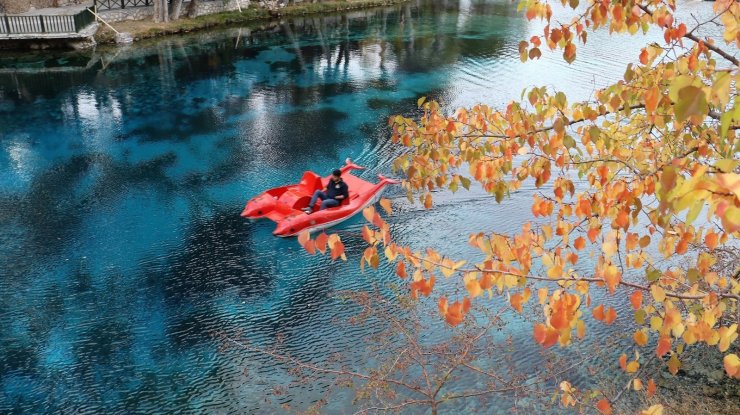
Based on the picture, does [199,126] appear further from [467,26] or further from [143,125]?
[467,26]

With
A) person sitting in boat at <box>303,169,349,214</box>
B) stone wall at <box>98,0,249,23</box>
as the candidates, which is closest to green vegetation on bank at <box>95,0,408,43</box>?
stone wall at <box>98,0,249,23</box>

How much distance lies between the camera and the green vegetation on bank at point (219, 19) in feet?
100

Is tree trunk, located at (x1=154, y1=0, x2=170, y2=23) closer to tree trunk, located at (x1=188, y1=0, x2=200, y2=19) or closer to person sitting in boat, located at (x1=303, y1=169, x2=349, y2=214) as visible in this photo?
tree trunk, located at (x1=188, y1=0, x2=200, y2=19)

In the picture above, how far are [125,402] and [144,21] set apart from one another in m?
28.9

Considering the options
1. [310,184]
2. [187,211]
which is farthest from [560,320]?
[187,211]

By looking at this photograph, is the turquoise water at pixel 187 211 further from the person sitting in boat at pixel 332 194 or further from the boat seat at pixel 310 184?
the boat seat at pixel 310 184

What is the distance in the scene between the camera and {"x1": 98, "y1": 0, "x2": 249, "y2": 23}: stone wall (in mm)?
31500

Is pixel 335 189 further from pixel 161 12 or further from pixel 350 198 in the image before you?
pixel 161 12

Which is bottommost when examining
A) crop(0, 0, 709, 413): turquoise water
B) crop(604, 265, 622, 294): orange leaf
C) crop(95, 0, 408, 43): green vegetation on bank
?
crop(0, 0, 709, 413): turquoise water

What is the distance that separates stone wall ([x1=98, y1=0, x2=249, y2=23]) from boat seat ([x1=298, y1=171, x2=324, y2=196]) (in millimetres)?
23263

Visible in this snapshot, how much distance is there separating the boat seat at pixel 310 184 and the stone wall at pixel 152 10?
2326cm

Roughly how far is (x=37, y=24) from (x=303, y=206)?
2001 centimetres

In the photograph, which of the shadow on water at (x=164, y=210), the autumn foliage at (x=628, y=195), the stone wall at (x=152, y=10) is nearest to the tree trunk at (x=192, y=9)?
the stone wall at (x=152, y=10)

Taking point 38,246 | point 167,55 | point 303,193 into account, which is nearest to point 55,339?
point 38,246
